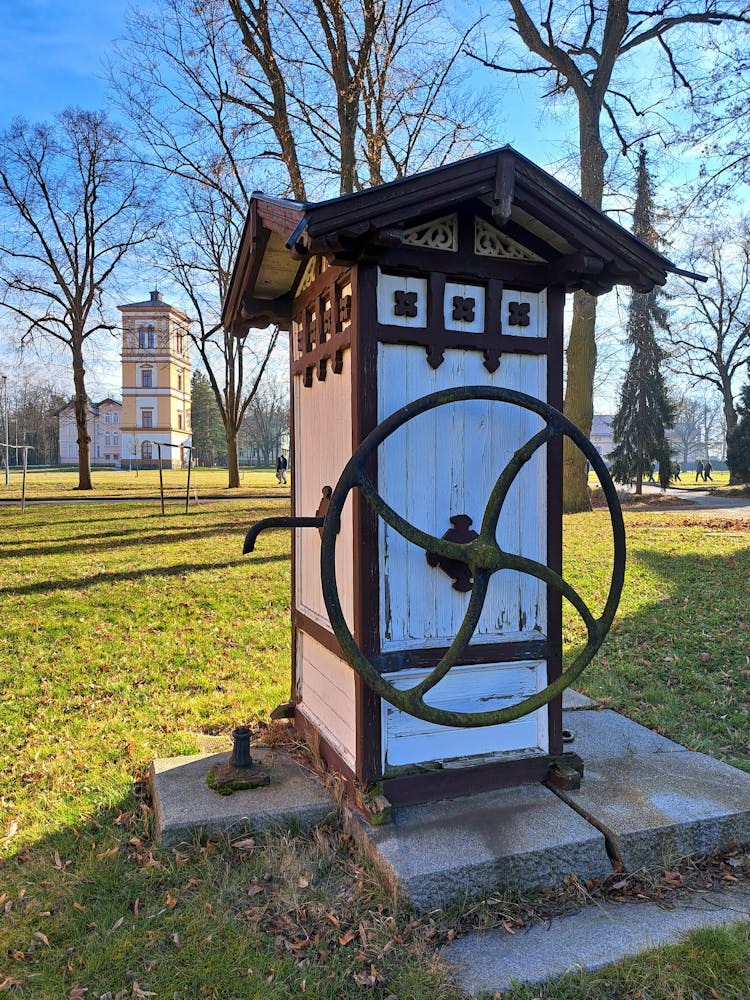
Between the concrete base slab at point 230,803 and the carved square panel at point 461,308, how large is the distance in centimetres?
225

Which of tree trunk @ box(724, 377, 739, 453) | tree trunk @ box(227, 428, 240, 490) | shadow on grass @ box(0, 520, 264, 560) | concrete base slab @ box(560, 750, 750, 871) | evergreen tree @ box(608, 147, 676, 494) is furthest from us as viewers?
tree trunk @ box(724, 377, 739, 453)

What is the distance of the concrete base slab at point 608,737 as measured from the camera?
3.72 m

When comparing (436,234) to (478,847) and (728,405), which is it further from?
(728,405)

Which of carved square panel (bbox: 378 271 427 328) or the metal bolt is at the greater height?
carved square panel (bbox: 378 271 427 328)

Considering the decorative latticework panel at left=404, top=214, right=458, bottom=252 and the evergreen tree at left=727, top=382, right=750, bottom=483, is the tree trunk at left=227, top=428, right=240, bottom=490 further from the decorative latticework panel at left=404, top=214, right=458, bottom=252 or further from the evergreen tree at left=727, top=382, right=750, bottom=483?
the decorative latticework panel at left=404, top=214, right=458, bottom=252

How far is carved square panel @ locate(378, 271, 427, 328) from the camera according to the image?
2.99 metres

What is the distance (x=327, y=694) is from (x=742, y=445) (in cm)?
2828

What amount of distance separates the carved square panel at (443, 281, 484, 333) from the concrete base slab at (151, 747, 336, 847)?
2.25 m

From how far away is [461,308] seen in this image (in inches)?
122

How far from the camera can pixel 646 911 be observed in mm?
2592

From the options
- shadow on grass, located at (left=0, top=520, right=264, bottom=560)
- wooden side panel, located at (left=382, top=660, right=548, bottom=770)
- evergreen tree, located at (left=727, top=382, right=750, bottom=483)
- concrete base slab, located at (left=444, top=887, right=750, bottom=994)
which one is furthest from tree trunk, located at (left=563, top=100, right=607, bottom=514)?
evergreen tree, located at (left=727, top=382, right=750, bottom=483)

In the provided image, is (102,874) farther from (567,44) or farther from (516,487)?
(567,44)

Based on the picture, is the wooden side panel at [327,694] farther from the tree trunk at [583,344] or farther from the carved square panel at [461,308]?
the tree trunk at [583,344]

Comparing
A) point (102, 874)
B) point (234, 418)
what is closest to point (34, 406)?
point (234, 418)
